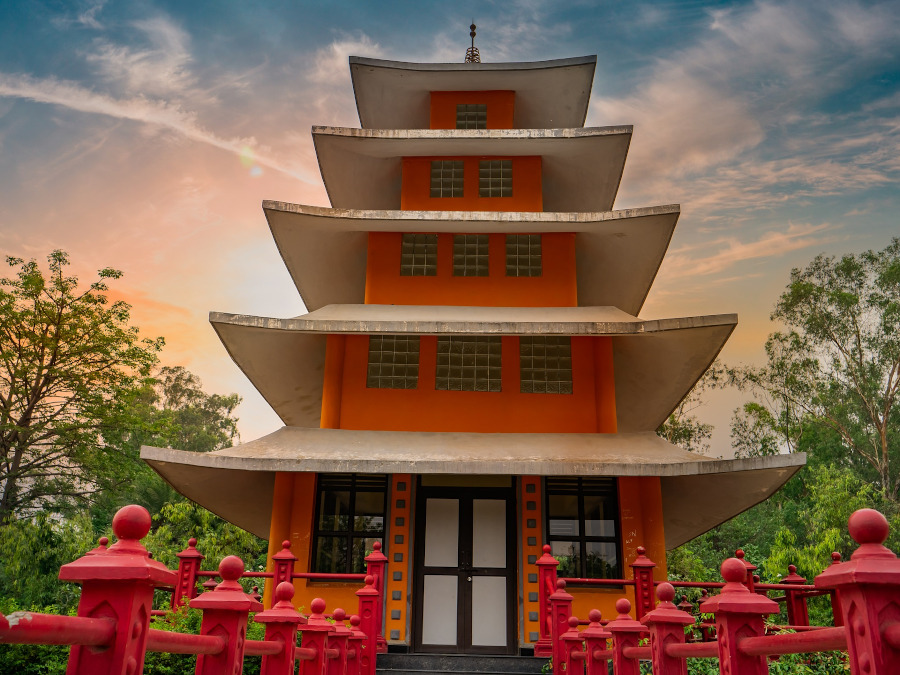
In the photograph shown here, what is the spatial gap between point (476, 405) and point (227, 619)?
9271 millimetres

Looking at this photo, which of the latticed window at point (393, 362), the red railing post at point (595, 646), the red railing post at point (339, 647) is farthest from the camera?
the latticed window at point (393, 362)

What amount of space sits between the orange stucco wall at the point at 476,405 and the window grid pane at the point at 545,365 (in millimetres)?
94

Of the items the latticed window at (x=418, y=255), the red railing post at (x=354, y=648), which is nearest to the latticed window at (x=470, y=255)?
the latticed window at (x=418, y=255)

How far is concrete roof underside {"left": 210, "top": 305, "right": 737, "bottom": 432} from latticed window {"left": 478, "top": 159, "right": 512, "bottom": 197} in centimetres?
287

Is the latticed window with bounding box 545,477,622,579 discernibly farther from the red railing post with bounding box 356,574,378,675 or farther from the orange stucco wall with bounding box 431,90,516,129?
the orange stucco wall with bounding box 431,90,516,129

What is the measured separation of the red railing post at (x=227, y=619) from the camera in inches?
117

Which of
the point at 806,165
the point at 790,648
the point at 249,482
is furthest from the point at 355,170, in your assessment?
the point at 806,165

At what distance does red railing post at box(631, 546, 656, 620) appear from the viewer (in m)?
9.08

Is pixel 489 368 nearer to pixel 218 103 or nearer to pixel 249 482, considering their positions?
pixel 249 482

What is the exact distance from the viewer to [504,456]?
34.7 ft

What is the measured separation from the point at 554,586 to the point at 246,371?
7378 mm

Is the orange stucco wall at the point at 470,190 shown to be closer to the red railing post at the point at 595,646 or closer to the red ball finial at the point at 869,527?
the red railing post at the point at 595,646

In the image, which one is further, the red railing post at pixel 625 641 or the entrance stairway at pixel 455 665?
the entrance stairway at pixel 455 665

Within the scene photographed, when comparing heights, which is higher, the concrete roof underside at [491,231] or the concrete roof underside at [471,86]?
the concrete roof underside at [471,86]
